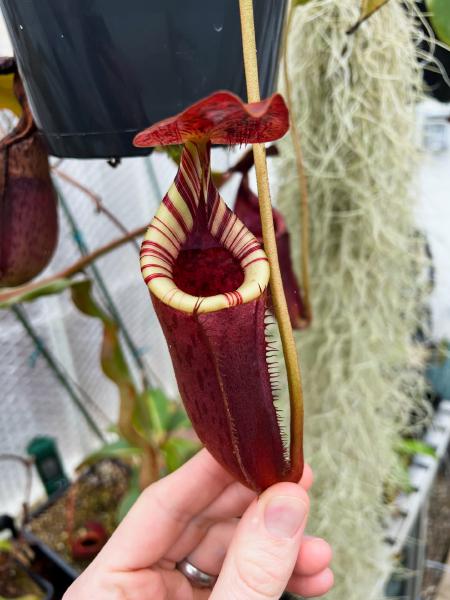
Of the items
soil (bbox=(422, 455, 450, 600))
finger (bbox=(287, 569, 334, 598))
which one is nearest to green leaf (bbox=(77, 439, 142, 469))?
finger (bbox=(287, 569, 334, 598))

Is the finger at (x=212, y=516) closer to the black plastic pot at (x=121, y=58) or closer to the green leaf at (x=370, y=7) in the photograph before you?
the black plastic pot at (x=121, y=58)

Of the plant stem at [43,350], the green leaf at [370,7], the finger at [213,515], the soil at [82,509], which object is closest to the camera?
the green leaf at [370,7]

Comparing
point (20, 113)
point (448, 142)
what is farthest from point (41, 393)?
point (448, 142)

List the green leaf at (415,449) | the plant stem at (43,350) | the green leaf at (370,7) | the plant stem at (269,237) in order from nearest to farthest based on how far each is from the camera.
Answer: the plant stem at (269,237) < the green leaf at (370,7) < the plant stem at (43,350) < the green leaf at (415,449)

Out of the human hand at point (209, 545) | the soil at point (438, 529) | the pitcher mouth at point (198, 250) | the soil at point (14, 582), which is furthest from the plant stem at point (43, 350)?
the soil at point (438, 529)

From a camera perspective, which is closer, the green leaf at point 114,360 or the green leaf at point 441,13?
the green leaf at point 441,13

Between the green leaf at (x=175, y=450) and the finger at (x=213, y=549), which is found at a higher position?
the finger at (x=213, y=549)

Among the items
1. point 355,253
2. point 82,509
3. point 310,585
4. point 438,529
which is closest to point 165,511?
point 310,585
